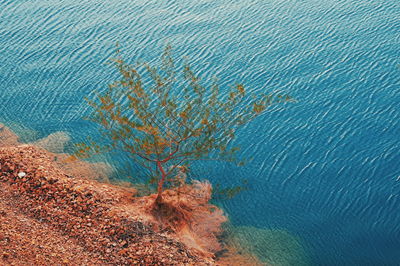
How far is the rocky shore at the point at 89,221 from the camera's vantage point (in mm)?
16266

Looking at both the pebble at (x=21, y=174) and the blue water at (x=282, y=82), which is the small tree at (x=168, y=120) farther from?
the pebble at (x=21, y=174)

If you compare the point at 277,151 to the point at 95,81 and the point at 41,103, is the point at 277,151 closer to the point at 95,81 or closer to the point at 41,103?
the point at 95,81

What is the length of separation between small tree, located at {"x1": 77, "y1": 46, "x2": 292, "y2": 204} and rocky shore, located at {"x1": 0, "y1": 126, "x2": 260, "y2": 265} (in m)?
1.44

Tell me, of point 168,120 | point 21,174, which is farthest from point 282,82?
point 21,174

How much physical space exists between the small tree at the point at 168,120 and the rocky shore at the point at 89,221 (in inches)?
56.8

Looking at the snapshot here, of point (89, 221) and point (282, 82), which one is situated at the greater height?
point (282, 82)

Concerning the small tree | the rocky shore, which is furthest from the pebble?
the small tree

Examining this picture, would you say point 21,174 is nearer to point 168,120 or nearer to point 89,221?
point 89,221

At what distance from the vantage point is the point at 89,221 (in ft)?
58.6

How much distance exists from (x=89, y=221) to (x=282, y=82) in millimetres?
15865

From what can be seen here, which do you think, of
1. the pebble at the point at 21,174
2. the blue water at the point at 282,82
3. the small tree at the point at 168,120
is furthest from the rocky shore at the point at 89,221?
the blue water at the point at 282,82

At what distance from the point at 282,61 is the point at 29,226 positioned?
1988 centimetres

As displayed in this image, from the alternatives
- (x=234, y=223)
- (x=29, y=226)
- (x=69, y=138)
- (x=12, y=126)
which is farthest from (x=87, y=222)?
(x=12, y=126)

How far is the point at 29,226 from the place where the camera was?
17.0 meters
